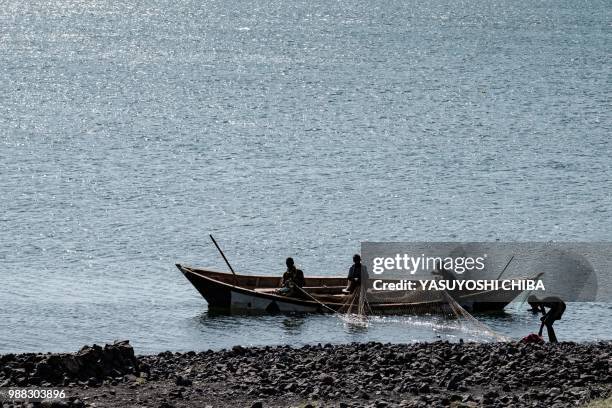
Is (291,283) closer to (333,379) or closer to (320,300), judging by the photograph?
(320,300)

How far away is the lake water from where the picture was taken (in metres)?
36.9

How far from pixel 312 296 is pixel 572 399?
16.3 metres

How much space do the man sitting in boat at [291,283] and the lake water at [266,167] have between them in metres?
0.75

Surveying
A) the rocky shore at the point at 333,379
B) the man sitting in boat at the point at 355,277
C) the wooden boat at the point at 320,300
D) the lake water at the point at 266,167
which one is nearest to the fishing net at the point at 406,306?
the wooden boat at the point at 320,300

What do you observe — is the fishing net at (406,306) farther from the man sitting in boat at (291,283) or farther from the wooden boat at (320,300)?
the man sitting in boat at (291,283)

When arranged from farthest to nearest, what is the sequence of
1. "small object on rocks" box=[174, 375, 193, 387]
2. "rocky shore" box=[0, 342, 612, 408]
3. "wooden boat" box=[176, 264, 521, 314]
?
"wooden boat" box=[176, 264, 521, 314] → "small object on rocks" box=[174, 375, 193, 387] → "rocky shore" box=[0, 342, 612, 408]

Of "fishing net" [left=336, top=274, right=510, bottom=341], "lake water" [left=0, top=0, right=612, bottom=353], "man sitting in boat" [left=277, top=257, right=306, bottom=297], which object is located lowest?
"fishing net" [left=336, top=274, right=510, bottom=341]

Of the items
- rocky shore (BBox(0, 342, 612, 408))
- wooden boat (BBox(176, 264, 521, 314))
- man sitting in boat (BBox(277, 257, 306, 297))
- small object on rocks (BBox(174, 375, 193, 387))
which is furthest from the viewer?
man sitting in boat (BBox(277, 257, 306, 297))

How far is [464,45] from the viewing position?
13650 cm

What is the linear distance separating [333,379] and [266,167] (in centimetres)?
4248

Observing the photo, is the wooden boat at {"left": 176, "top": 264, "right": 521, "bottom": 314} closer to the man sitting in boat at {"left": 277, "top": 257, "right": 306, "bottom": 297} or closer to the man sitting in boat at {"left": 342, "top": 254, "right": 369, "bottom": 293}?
the man sitting in boat at {"left": 277, "top": 257, "right": 306, "bottom": 297}

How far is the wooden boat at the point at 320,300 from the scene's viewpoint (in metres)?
35.8

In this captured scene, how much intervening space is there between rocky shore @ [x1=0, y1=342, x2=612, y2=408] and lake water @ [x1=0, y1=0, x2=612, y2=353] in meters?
8.23

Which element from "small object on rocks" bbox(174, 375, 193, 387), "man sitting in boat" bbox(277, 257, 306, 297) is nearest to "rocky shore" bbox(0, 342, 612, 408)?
"small object on rocks" bbox(174, 375, 193, 387)
